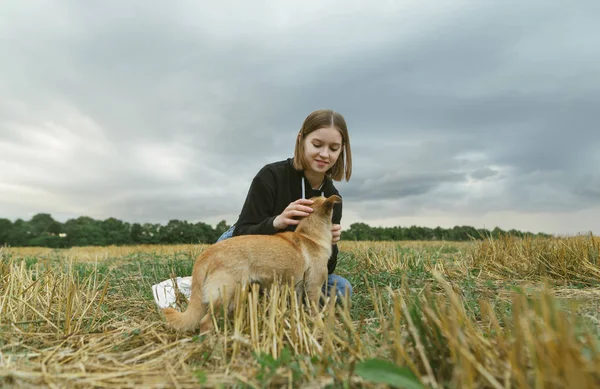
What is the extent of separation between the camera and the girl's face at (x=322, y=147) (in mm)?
4301

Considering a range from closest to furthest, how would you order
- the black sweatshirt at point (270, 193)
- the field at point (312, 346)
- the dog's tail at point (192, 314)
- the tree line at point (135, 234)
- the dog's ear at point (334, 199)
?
the field at point (312, 346), the dog's tail at point (192, 314), the dog's ear at point (334, 199), the black sweatshirt at point (270, 193), the tree line at point (135, 234)

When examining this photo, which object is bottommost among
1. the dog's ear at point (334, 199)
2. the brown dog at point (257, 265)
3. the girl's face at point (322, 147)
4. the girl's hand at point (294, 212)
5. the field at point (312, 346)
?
the field at point (312, 346)

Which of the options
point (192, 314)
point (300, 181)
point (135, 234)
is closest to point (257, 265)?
point (192, 314)

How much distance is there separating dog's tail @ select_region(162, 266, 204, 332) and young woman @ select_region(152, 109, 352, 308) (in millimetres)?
1149

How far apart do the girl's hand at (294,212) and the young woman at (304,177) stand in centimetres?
1

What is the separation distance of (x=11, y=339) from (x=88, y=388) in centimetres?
128

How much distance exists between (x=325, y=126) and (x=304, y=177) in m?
0.79

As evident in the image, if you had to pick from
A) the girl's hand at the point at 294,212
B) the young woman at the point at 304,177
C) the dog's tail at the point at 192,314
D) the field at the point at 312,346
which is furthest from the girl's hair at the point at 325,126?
the dog's tail at the point at 192,314

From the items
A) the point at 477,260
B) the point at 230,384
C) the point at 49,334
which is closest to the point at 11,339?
the point at 49,334

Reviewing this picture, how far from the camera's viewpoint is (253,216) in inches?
181

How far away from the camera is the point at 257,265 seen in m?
3.06

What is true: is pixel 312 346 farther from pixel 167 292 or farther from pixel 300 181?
pixel 300 181

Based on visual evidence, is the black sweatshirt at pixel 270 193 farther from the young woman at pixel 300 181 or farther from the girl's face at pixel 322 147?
the girl's face at pixel 322 147

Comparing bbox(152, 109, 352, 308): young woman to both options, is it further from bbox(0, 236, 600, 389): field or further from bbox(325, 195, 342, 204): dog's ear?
bbox(0, 236, 600, 389): field
